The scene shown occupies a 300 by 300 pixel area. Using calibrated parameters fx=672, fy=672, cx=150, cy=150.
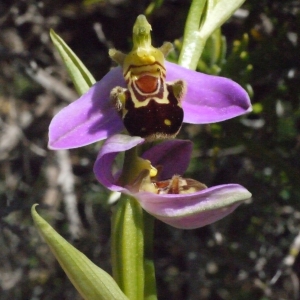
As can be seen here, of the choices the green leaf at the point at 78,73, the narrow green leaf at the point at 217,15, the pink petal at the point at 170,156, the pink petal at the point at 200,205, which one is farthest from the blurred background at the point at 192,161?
the pink petal at the point at 200,205

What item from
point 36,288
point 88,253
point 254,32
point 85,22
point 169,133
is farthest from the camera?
point 85,22

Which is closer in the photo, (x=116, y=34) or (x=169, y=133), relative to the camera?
(x=169, y=133)

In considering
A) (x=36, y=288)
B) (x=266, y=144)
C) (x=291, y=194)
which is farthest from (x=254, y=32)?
(x=36, y=288)

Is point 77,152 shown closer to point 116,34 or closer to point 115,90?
point 116,34

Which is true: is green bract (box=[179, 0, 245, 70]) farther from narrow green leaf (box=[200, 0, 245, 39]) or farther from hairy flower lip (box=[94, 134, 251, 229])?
hairy flower lip (box=[94, 134, 251, 229])

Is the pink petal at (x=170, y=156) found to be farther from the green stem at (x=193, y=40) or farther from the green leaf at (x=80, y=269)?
the green leaf at (x=80, y=269)

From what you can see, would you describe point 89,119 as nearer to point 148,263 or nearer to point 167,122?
point 167,122

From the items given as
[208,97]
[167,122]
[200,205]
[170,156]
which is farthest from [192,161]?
[200,205]
